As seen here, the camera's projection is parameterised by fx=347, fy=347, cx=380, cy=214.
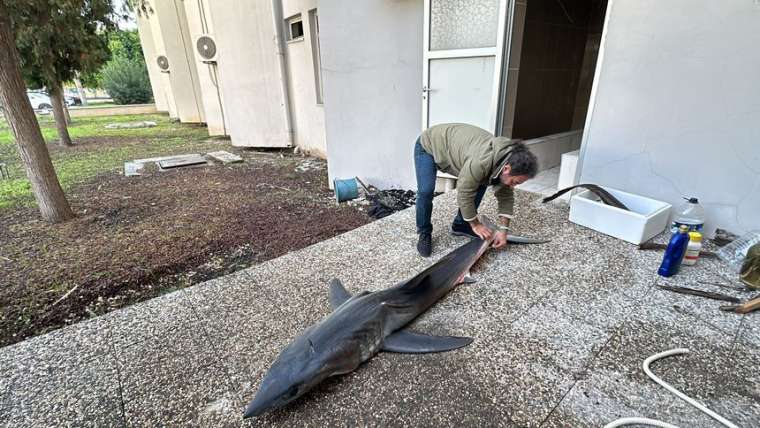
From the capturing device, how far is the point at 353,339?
61.9 inches

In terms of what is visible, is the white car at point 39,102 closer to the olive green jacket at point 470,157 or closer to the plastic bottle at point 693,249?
the olive green jacket at point 470,157

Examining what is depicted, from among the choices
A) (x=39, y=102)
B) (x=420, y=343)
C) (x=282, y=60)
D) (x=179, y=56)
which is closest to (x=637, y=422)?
(x=420, y=343)

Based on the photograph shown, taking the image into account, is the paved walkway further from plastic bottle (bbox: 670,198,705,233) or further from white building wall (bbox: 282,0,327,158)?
white building wall (bbox: 282,0,327,158)

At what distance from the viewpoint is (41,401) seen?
1.46 metres

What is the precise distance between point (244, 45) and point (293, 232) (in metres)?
6.40

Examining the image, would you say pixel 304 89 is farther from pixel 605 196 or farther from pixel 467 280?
pixel 467 280

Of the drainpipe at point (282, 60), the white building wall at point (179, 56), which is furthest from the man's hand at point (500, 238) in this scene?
the white building wall at point (179, 56)

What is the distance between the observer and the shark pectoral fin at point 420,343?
5.47 ft

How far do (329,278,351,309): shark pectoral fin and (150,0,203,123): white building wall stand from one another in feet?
52.1

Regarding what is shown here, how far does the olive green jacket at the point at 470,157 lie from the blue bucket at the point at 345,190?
106 inches

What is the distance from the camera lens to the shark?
1.39 metres

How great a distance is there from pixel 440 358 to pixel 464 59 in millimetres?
3278

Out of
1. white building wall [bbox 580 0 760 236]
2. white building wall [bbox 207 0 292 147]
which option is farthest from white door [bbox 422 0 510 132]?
white building wall [bbox 207 0 292 147]

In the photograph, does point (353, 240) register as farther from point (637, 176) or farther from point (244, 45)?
point (244, 45)
